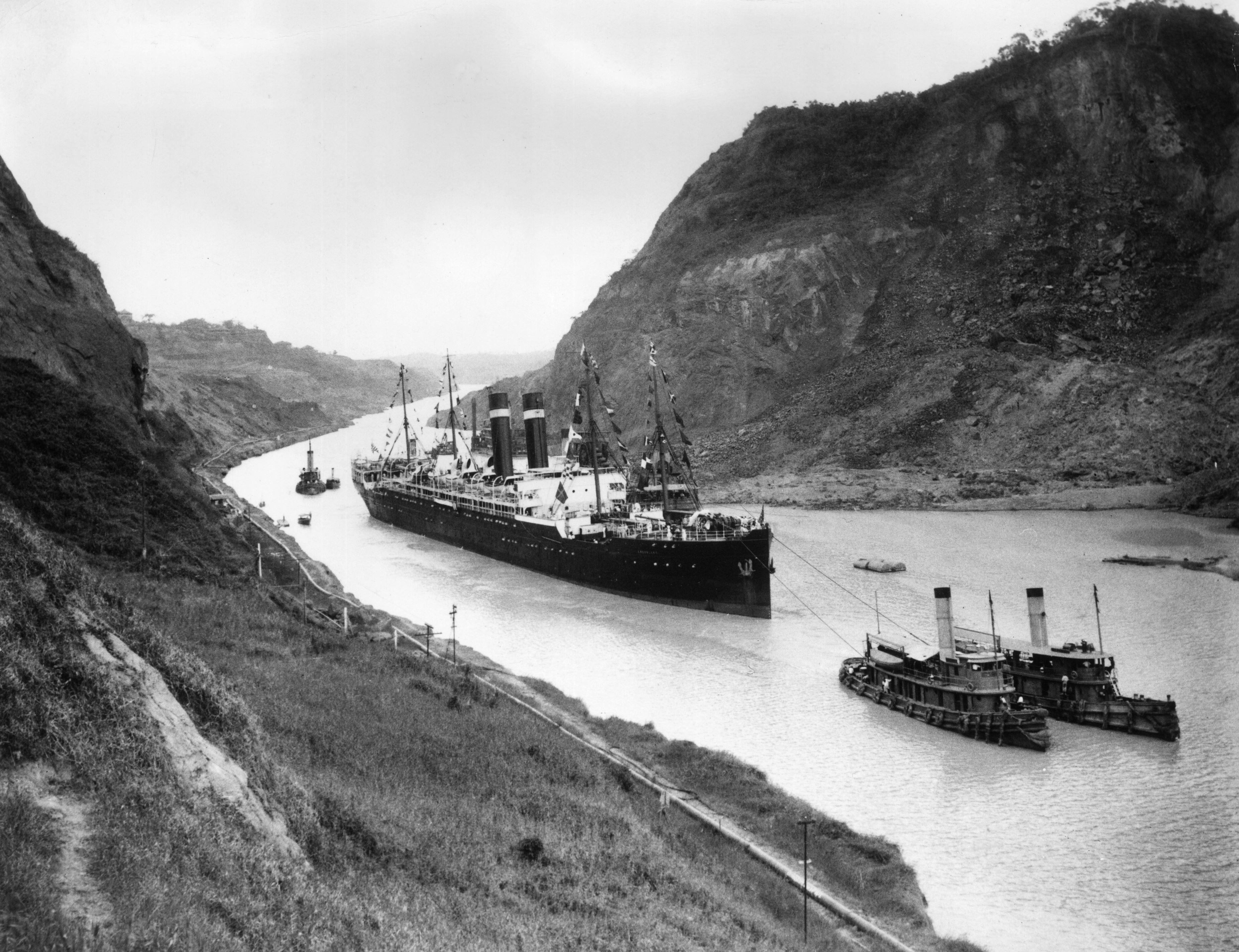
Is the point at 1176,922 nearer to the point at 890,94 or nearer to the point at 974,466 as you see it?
the point at 974,466

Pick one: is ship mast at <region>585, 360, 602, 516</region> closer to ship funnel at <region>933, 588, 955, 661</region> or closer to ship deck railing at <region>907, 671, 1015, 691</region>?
ship funnel at <region>933, 588, 955, 661</region>

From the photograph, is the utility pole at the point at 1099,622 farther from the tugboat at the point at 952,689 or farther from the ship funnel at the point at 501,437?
the ship funnel at the point at 501,437

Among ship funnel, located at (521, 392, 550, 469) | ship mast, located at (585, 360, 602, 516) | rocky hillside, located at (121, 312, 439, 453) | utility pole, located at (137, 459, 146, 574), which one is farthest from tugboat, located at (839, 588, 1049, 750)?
rocky hillside, located at (121, 312, 439, 453)

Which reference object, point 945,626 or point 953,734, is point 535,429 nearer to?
point 945,626

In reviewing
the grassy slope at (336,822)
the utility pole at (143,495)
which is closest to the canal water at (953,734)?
the grassy slope at (336,822)

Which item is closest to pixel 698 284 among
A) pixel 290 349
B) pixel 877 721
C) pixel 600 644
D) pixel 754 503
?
pixel 754 503

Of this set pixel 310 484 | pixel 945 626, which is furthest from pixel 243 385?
pixel 945 626
